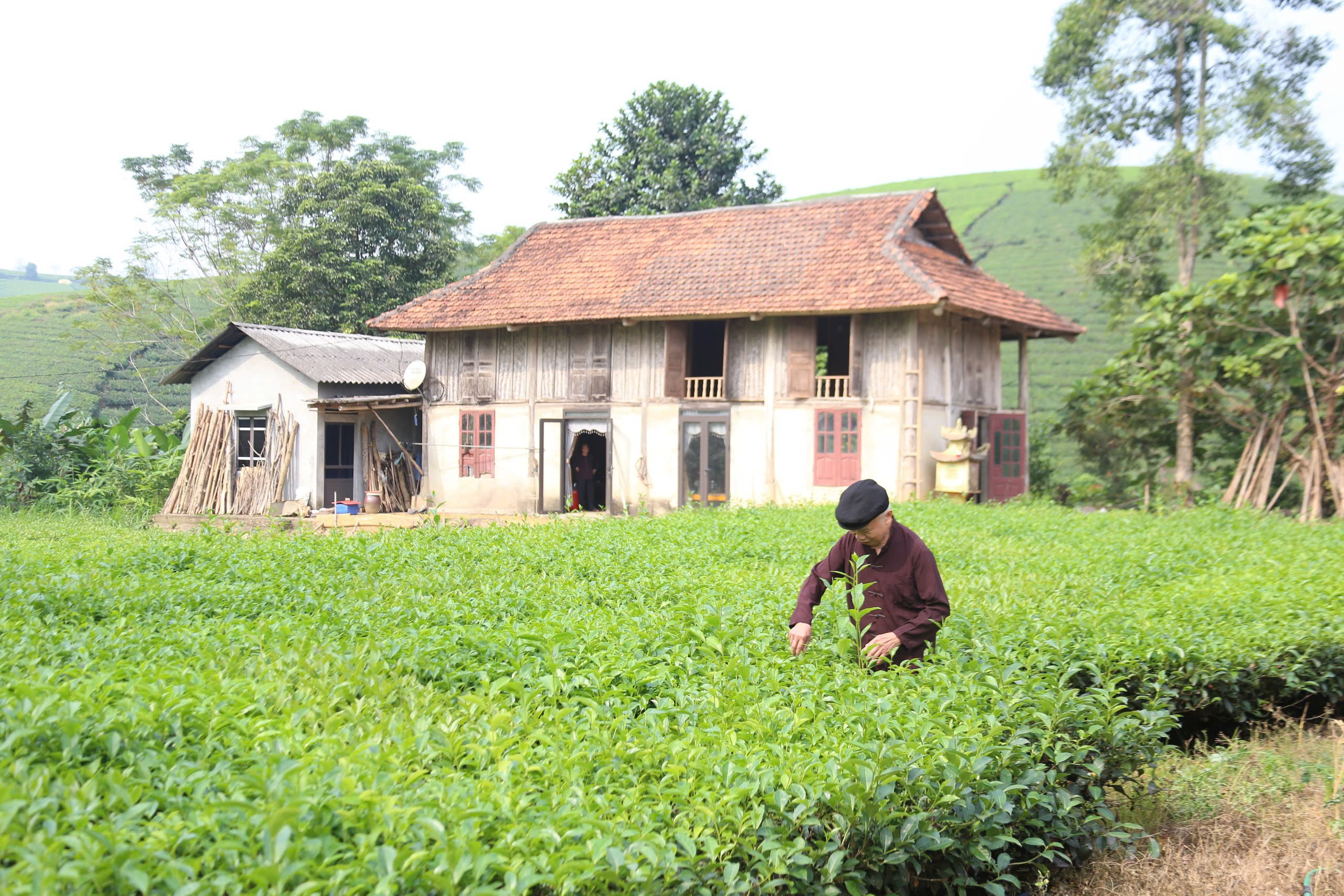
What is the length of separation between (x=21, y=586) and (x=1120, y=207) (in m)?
21.7

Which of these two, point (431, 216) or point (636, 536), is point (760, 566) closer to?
point (636, 536)

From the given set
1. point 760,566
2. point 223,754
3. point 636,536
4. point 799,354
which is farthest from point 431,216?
point 223,754

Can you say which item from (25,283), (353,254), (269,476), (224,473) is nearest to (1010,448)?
(269,476)

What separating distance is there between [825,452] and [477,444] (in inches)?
315

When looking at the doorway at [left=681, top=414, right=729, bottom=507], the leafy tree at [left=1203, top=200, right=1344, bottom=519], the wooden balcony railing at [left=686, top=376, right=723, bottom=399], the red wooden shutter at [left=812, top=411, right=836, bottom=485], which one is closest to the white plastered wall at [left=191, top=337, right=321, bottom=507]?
the wooden balcony railing at [left=686, top=376, right=723, bottom=399]

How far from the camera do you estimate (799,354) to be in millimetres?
20734

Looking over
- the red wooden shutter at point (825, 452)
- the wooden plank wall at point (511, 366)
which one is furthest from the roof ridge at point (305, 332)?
the red wooden shutter at point (825, 452)

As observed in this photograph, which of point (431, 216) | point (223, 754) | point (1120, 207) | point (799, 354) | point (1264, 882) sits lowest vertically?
point (1264, 882)

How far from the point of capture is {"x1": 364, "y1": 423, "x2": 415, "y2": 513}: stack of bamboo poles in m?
24.8

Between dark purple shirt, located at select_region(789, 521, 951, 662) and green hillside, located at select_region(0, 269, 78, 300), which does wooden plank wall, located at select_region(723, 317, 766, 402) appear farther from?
green hillside, located at select_region(0, 269, 78, 300)

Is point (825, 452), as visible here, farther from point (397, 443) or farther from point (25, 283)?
point (25, 283)

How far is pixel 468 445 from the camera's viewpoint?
23.7 metres

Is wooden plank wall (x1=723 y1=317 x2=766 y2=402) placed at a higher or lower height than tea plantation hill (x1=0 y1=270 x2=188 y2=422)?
lower

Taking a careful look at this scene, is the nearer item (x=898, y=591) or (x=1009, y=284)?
(x=898, y=591)
